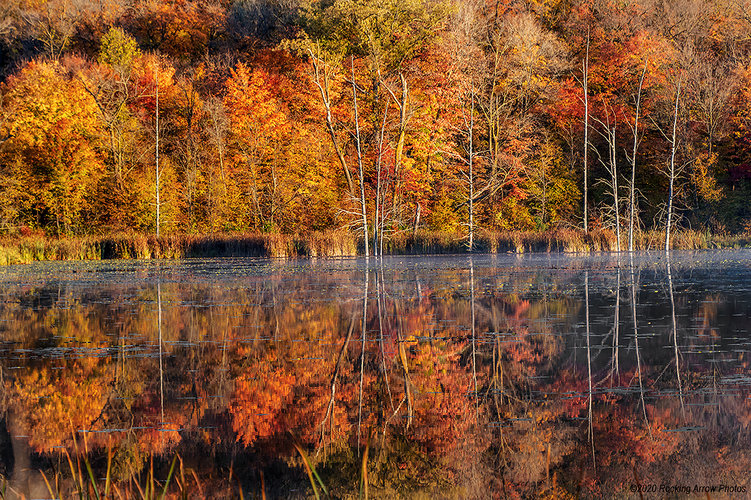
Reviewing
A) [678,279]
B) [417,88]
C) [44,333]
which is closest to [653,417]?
[44,333]

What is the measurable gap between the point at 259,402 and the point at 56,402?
1603mm

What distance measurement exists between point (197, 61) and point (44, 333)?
4876 centimetres

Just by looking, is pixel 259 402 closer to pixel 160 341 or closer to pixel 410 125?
pixel 160 341

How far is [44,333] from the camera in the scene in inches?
401

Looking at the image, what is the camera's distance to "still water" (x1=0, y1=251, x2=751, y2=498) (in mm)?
4402

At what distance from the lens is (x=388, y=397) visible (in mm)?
6215

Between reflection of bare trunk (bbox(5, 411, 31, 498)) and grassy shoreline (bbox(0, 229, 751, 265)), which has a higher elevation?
grassy shoreline (bbox(0, 229, 751, 265))

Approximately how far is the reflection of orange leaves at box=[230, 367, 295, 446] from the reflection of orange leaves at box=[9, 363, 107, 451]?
1.06 metres

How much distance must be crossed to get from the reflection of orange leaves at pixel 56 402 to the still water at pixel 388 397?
0.03 meters

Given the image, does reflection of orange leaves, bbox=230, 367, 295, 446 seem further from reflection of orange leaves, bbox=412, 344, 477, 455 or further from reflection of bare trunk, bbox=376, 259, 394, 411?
reflection of orange leaves, bbox=412, 344, 477, 455

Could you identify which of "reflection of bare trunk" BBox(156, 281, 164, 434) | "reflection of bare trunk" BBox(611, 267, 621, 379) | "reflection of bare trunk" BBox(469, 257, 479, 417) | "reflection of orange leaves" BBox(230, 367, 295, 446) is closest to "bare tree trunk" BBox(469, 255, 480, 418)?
"reflection of bare trunk" BBox(469, 257, 479, 417)

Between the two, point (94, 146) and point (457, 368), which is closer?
point (457, 368)

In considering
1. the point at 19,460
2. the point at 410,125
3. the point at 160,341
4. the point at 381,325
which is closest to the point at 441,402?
the point at 19,460

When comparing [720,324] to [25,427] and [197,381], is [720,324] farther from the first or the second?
[25,427]
